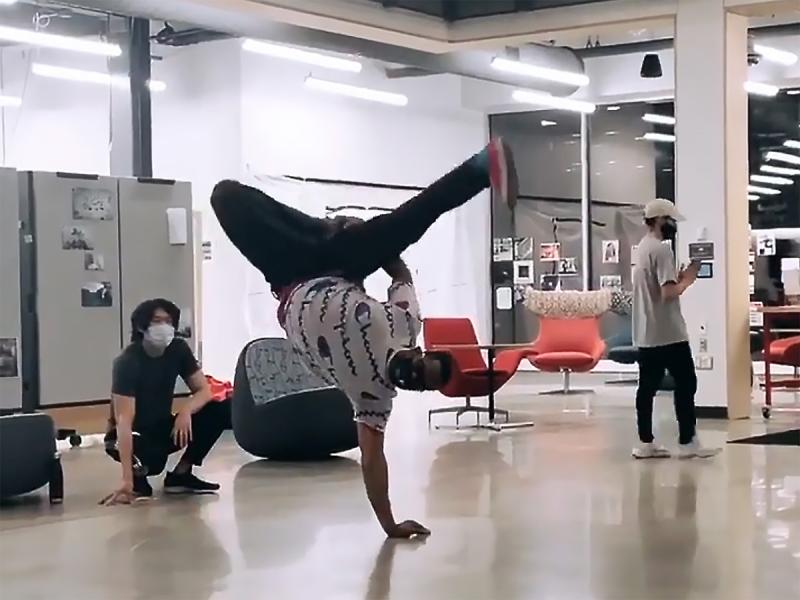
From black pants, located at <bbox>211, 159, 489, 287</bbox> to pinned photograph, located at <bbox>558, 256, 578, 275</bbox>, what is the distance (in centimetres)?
1143

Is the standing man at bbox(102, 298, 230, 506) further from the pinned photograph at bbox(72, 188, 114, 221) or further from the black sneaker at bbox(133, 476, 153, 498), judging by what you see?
the pinned photograph at bbox(72, 188, 114, 221)

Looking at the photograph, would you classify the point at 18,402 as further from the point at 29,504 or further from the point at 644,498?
the point at 644,498

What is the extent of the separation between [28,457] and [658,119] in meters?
11.2

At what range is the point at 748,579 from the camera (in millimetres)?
4125

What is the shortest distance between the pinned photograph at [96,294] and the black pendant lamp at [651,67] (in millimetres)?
7128

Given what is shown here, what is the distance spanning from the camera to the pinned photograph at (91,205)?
875 cm

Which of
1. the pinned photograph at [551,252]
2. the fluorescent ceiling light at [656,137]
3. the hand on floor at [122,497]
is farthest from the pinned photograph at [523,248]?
the hand on floor at [122,497]

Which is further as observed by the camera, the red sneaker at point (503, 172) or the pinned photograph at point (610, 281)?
the pinned photograph at point (610, 281)

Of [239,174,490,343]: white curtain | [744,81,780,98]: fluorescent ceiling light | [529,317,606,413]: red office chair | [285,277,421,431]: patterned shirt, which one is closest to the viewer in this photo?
[285,277,421,431]: patterned shirt

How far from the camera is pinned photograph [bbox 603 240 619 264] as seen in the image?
15820 mm

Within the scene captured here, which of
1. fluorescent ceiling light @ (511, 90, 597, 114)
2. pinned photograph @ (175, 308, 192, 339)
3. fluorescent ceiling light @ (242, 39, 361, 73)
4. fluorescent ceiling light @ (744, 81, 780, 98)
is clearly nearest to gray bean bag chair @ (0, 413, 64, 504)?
pinned photograph @ (175, 308, 192, 339)

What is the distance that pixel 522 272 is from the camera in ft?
53.4

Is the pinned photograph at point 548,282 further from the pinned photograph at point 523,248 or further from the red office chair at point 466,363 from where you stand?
the red office chair at point 466,363

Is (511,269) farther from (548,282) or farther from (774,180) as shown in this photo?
(774,180)
